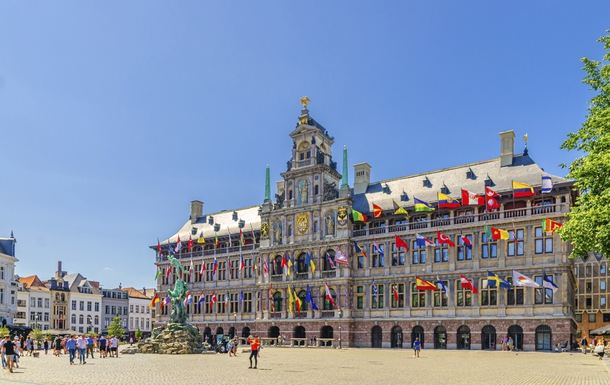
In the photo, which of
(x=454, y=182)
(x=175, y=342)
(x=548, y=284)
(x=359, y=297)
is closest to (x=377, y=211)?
(x=454, y=182)

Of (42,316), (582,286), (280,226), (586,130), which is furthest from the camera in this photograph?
(42,316)

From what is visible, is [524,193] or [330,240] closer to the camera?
[524,193]

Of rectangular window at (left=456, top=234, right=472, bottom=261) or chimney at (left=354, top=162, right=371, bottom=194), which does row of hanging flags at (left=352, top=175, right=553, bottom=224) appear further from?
chimney at (left=354, top=162, right=371, bottom=194)

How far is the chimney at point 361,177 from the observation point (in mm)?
72000

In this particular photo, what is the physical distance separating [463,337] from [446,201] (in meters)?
13.3

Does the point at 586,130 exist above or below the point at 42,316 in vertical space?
above

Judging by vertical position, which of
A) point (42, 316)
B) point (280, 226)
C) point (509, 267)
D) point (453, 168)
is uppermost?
point (453, 168)

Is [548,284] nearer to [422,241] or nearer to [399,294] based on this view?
[422,241]

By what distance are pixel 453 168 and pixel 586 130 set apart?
37065 millimetres

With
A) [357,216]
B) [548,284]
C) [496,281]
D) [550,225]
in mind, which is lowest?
[548,284]

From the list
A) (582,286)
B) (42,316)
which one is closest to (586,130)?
(582,286)

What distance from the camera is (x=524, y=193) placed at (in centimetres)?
5609

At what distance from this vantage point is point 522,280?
53.3 metres

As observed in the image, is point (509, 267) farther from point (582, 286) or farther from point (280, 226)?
point (582, 286)
